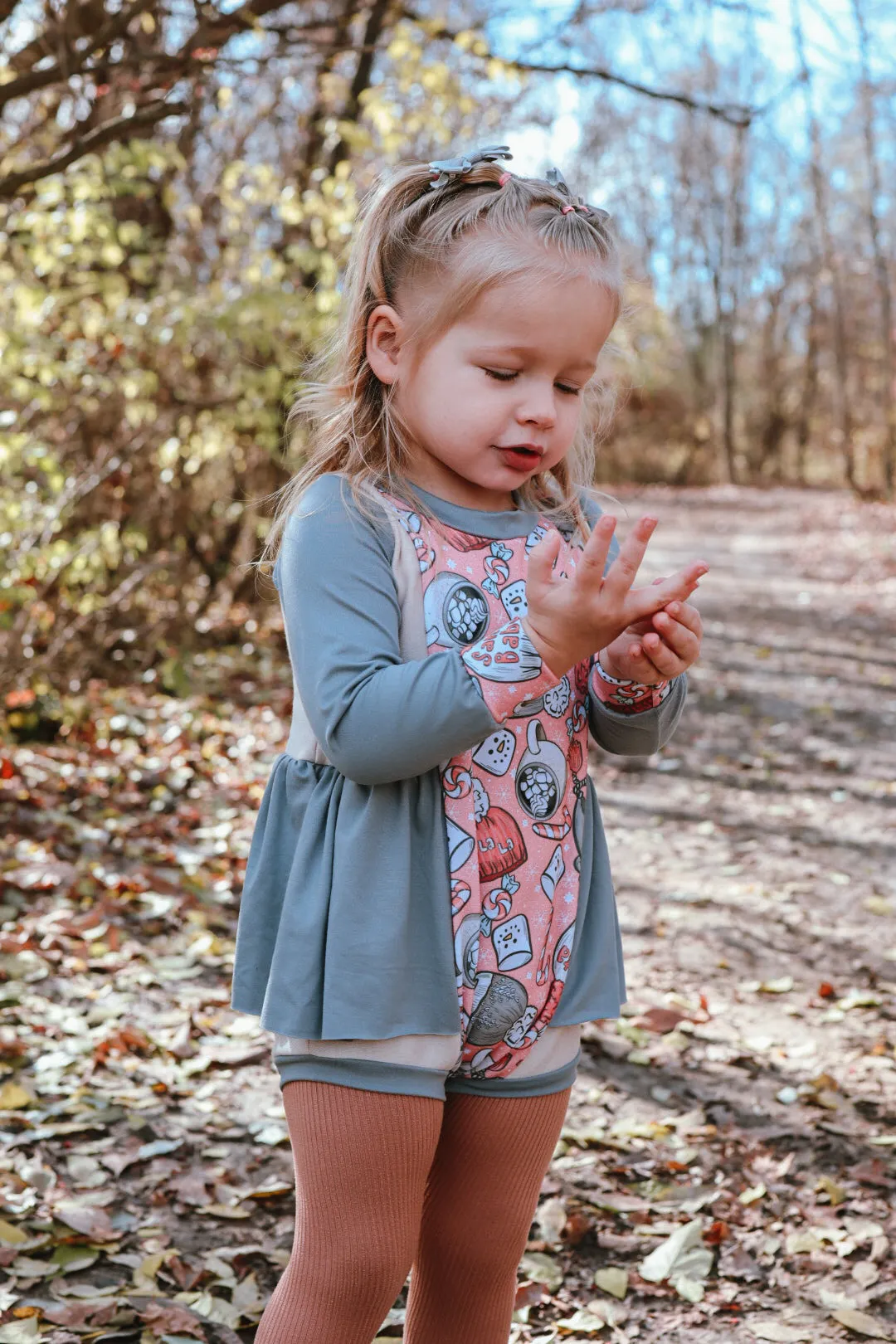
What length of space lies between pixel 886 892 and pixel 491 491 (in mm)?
3463

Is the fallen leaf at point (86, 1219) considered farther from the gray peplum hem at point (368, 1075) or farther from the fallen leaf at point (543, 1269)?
the gray peplum hem at point (368, 1075)

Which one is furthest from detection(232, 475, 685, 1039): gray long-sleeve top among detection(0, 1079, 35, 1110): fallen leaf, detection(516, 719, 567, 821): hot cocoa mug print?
detection(0, 1079, 35, 1110): fallen leaf

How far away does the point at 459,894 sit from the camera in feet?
4.65

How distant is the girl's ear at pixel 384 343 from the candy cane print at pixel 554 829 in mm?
553

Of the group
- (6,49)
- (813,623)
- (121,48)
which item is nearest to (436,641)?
(6,49)

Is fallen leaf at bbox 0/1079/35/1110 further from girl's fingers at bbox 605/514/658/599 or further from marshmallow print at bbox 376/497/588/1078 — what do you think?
girl's fingers at bbox 605/514/658/599

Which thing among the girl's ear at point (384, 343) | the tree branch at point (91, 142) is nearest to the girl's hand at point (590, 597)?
the girl's ear at point (384, 343)

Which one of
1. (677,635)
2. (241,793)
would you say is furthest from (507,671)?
(241,793)

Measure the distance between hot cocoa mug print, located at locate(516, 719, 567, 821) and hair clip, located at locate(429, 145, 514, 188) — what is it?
0.66 meters

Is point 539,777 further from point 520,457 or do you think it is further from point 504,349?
point 504,349

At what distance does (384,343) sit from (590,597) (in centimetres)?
45

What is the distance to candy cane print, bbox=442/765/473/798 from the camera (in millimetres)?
1445

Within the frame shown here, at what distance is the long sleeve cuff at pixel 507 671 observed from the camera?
133 cm

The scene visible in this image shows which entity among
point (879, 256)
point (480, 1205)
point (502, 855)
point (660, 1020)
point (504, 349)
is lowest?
point (660, 1020)
